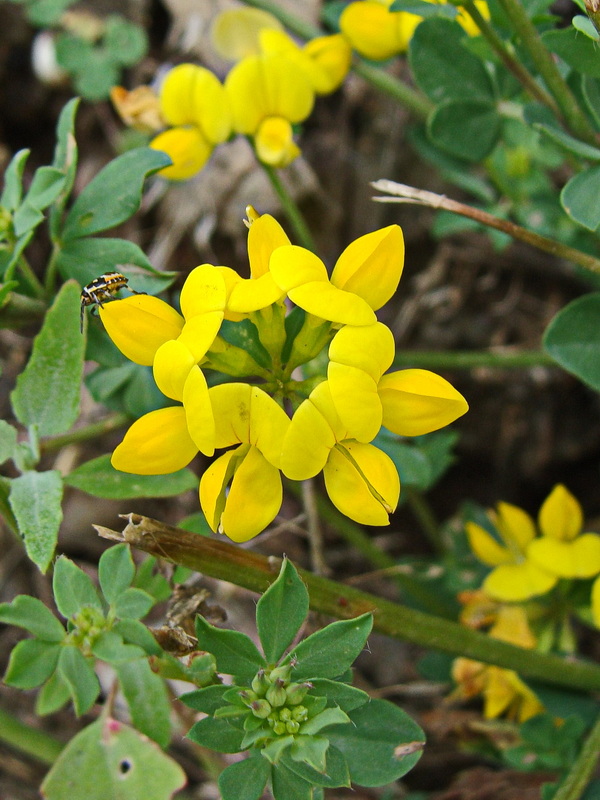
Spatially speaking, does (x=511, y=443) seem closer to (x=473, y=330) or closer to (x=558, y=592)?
(x=473, y=330)

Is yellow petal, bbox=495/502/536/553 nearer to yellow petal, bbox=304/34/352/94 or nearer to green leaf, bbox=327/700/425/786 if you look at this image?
green leaf, bbox=327/700/425/786

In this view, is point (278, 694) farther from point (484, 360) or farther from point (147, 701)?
point (484, 360)

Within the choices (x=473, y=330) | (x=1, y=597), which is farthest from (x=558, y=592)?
(x=1, y=597)

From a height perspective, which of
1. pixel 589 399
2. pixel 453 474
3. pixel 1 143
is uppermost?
pixel 1 143

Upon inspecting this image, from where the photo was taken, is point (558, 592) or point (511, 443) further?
point (511, 443)

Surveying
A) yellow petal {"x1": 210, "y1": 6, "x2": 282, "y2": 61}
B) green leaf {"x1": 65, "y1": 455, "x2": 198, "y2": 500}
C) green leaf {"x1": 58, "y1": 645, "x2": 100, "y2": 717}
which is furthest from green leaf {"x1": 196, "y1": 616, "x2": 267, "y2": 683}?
yellow petal {"x1": 210, "y1": 6, "x2": 282, "y2": 61}

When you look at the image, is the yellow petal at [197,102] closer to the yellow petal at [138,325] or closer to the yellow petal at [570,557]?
the yellow petal at [138,325]
